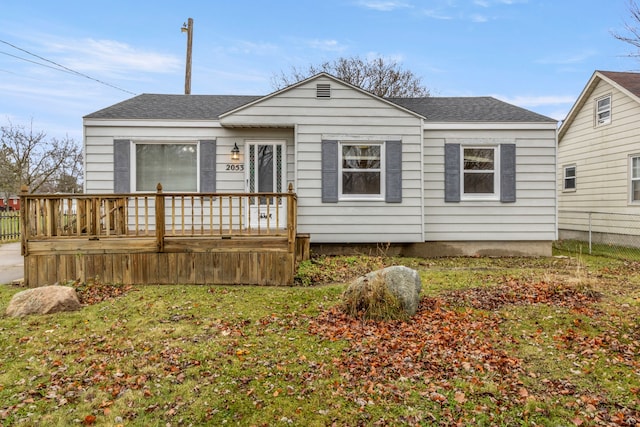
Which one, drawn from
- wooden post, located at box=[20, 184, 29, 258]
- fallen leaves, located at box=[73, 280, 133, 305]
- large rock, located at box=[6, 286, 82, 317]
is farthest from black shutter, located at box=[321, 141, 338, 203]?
wooden post, located at box=[20, 184, 29, 258]

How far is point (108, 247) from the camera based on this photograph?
6133mm

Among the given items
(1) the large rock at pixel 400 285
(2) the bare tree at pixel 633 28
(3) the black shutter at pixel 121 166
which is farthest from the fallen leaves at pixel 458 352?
(3) the black shutter at pixel 121 166

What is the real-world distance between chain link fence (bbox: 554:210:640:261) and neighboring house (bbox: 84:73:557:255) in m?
2.37

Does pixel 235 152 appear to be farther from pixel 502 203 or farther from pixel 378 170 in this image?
pixel 502 203

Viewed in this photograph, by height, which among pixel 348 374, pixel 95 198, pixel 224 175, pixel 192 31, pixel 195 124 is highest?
pixel 192 31

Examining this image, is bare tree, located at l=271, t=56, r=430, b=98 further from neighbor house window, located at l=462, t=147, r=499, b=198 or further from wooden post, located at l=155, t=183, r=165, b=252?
wooden post, located at l=155, t=183, r=165, b=252

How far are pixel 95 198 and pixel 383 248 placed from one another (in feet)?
19.8

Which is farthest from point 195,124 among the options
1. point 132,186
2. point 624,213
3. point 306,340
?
point 624,213

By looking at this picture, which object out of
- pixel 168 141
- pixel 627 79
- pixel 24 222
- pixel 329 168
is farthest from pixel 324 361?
pixel 627 79

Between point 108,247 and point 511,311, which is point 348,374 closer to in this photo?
point 511,311

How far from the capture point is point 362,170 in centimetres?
850

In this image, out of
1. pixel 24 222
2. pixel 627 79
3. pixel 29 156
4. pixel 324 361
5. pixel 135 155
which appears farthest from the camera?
pixel 29 156

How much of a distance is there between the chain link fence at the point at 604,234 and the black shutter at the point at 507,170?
2590 millimetres

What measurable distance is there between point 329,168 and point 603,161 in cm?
943
